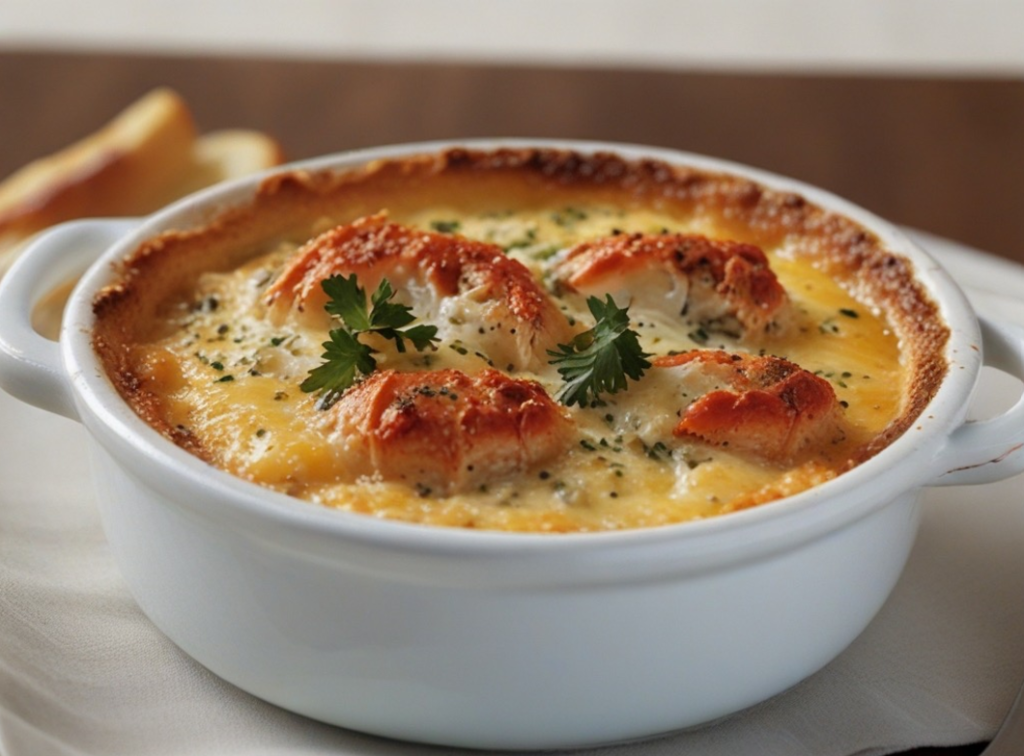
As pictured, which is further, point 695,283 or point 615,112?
point 615,112

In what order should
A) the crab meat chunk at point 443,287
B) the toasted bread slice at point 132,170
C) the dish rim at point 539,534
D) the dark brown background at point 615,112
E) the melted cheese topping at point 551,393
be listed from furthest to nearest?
the dark brown background at point 615,112, the toasted bread slice at point 132,170, the crab meat chunk at point 443,287, the melted cheese topping at point 551,393, the dish rim at point 539,534

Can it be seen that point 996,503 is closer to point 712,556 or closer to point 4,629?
point 712,556

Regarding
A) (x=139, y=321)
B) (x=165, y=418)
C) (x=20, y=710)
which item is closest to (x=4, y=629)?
(x=20, y=710)

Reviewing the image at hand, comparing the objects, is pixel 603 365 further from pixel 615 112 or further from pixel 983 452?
pixel 615 112

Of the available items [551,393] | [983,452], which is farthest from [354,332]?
[983,452]

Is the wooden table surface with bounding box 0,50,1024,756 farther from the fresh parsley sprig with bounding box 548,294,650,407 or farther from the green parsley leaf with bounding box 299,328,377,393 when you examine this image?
the green parsley leaf with bounding box 299,328,377,393

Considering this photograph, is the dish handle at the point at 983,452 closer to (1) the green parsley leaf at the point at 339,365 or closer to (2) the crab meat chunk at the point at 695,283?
(2) the crab meat chunk at the point at 695,283

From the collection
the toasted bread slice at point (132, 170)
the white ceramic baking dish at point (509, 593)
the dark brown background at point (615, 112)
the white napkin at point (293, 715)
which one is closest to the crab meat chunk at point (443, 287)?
the white ceramic baking dish at point (509, 593)
